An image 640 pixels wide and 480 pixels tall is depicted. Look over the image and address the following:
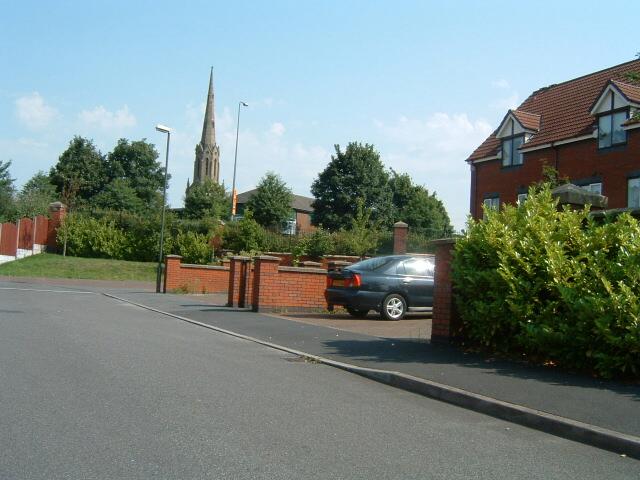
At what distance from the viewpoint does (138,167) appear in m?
80.1

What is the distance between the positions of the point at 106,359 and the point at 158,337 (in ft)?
9.70

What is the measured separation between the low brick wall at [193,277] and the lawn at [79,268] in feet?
31.3

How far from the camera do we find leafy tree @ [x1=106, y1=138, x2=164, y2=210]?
3113 inches

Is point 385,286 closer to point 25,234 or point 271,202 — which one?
point 25,234

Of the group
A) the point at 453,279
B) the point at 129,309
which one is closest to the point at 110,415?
the point at 453,279

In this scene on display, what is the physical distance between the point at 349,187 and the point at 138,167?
30048 millimetres

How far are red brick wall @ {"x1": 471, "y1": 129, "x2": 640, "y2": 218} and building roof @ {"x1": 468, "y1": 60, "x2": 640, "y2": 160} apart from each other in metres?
0.57

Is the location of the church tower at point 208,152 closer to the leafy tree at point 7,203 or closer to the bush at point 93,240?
the leafy tree at point 7,203

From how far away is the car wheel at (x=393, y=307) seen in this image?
16000mm

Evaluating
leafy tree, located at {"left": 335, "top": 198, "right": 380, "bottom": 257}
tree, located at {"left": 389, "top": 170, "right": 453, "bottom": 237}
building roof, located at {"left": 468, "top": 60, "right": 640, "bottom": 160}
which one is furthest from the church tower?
building roof, located at {"left": 468, "top": 60, "right": 640, "bottom": 160}

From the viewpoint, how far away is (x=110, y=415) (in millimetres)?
6094

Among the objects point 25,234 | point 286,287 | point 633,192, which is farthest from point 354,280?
point 25,234

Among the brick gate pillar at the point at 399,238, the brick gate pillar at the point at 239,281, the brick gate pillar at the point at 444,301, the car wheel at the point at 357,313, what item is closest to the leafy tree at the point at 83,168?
the brick gate pillar at the point at 399,238

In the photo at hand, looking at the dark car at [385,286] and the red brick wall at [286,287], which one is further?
the red brick wall at [286,287]
